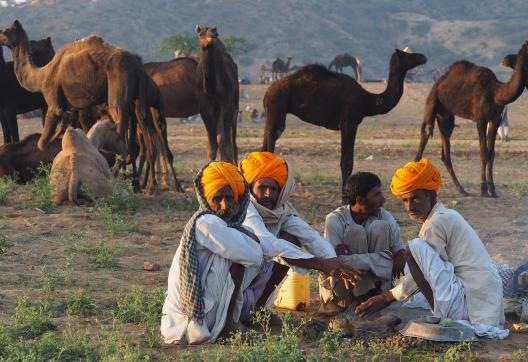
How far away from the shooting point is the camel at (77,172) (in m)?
10.4

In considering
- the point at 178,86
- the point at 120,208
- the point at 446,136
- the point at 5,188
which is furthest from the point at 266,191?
the point at 178,86

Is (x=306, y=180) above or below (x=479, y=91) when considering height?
below

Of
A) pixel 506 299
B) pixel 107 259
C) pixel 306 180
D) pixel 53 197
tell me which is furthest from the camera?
pixel 306 180

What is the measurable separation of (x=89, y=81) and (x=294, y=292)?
618 cm

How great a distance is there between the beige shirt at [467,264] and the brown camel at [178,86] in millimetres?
9449

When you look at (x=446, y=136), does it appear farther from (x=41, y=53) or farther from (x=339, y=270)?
(x=339, y=270)

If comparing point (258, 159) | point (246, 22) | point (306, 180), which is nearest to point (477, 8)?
point (246, 22)

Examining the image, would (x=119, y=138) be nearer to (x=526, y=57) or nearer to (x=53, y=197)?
(x=53, y=197)

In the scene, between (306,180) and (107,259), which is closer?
(107,259)

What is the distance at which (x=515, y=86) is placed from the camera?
12094mm

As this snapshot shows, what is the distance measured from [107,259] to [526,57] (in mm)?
6776

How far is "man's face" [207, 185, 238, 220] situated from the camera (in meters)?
5.29

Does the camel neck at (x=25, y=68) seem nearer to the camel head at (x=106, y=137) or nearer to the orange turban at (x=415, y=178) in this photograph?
the camel head at (x=106, y=137)

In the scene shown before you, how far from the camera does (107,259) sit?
25.0 feet
